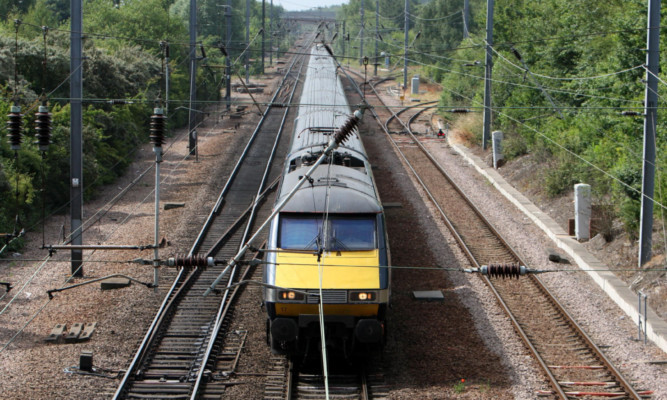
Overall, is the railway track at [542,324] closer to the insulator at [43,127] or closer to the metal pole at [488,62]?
the metal pole at [488,62]

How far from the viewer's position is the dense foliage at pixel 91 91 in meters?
22.9

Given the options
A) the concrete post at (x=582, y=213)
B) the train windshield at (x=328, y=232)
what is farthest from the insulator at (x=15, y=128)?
the concrete post at (x=582, y=213)

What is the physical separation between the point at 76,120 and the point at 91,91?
1660cm

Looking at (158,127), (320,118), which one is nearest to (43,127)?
(158,127)

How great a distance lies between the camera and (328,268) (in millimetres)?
12000

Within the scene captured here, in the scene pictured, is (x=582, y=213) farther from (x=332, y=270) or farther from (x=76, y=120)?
(x=76, y=120)

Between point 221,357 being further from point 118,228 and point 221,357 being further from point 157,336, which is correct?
point 118,228

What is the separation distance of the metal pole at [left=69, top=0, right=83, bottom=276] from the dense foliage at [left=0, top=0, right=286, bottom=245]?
0.67m

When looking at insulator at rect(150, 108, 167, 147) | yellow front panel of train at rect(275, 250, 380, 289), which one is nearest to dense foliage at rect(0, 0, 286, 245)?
insulator at rect(150, 108, 167, 147)

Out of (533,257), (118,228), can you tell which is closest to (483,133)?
(533,257)

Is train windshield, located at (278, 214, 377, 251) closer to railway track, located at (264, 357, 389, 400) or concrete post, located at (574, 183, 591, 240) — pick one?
railway track, located at (264, 357, 389, 400)

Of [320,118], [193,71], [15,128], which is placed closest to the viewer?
[15,128]

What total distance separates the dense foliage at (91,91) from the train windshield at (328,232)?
524 cm

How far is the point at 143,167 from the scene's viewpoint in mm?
31422
